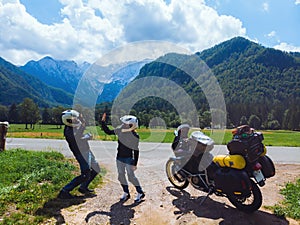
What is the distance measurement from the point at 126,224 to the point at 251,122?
9090 centimetres

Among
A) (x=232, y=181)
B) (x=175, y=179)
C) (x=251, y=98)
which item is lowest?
(x=175, y=179)

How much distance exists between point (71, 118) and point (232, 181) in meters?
3.73

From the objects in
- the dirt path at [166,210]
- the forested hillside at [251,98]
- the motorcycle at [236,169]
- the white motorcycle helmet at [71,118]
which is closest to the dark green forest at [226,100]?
the forested hillside at [251,98]

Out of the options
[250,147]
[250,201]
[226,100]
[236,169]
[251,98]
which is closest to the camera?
[250,147]

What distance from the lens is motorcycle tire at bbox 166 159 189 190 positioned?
723 cm

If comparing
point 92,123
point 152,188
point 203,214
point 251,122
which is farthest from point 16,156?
point 251,122

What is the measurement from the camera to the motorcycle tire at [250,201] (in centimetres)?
535

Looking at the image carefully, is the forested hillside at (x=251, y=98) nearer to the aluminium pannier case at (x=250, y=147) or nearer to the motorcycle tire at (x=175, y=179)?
the motorcycle tire at (x=175, y=179)

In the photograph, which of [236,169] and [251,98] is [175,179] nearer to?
[236,169]

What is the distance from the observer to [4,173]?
777cm

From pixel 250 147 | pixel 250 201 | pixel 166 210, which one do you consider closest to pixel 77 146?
→ pixel 166 210

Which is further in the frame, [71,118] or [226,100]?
[226,100]

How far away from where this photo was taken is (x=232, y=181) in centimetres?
528

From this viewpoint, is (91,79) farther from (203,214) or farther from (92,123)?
(203,214)
